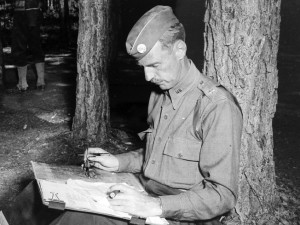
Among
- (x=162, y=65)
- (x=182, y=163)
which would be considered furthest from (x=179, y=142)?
(x=162, y=65)

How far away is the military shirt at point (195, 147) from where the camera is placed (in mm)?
2027

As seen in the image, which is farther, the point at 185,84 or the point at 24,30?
the point at 24,30

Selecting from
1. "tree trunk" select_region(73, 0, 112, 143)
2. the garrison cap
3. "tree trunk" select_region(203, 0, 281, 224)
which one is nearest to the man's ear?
the garrison cap

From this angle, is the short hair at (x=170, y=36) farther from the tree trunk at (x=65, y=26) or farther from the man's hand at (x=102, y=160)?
the tree trunk at (x=65, y=26)

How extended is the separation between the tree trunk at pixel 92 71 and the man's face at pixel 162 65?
3073 mm

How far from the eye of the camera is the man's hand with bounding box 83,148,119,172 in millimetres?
2656

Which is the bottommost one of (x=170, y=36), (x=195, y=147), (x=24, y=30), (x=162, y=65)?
(x=195, y=147)

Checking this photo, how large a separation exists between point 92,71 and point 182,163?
129 inches

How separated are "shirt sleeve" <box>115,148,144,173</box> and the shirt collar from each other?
55 cm

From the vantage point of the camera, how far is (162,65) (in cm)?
225

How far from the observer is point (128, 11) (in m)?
12.5

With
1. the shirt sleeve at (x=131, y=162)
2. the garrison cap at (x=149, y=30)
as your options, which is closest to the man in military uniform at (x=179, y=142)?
the garrison cap at (x=149, y=30)

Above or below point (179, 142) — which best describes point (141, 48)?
above

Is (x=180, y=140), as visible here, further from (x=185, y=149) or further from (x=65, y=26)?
(x=65, y=26)
